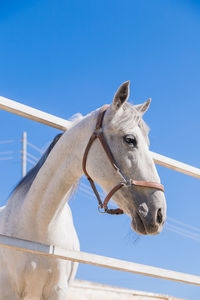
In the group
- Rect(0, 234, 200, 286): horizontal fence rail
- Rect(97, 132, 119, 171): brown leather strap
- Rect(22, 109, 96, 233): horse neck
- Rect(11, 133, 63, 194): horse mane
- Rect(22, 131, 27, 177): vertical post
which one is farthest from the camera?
Rect(22, 131, 27, 177): vertical post

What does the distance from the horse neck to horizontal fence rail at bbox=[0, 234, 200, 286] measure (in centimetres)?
63

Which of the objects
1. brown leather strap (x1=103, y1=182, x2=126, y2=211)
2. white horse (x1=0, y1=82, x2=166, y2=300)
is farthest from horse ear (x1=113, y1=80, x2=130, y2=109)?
brown leather strap (x1=103, y1=182, x2=126, y2=211)

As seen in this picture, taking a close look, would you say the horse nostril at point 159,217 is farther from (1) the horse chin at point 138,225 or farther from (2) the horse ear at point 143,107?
(2) the horse ear at point 143,107

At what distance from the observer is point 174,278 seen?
8.02 feet

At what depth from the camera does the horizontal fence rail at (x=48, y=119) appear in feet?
9.20

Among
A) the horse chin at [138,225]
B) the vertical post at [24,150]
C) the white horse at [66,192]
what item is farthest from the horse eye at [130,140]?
the vertical post at [24,150]

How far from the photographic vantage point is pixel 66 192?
2.84 metres

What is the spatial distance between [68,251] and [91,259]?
0.12 metres

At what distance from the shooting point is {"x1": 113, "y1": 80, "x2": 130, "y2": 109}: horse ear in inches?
102

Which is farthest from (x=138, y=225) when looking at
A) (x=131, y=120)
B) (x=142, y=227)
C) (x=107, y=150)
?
(x=131, y=120)

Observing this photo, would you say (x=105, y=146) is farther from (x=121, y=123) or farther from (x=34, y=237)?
(x=34, y=237)

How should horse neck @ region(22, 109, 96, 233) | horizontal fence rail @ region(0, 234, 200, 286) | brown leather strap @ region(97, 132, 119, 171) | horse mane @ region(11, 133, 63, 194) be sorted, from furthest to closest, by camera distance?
horse mane @ region(11, 133, 63, 194) → horse neck @ region(22, 109, 96, 233) → brown leather strap @ region(97, 132, 119, 171) → horizontal fence rail @ region(0, 234, 200, 286)

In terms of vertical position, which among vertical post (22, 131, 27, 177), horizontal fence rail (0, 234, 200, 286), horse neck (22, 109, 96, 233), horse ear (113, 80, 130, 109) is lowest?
horizontal fence rail (0, 234, 200, 286)

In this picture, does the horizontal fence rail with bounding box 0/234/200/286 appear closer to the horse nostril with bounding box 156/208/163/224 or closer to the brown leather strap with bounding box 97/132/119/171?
the horse nostril with bounding box 156/208/163/224
